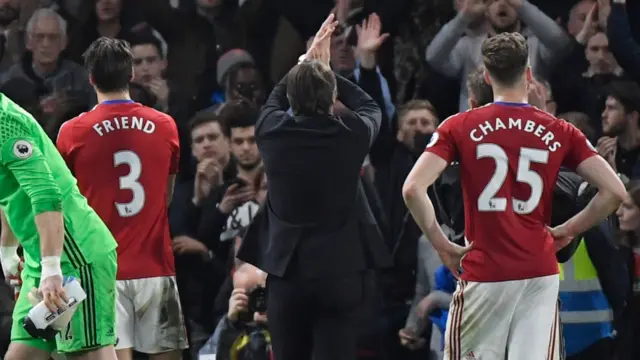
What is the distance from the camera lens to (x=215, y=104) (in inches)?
315

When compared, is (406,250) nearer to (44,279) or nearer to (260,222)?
(260,222)

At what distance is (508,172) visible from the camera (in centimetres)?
514

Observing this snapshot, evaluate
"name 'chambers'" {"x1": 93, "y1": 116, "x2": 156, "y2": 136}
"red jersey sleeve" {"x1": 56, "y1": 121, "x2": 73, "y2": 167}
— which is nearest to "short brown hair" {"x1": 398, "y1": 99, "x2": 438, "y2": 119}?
"name 'chambers'" {"x1": 93, "y1": 116, "x2": 156, "y2": 136}

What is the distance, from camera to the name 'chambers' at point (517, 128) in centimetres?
515

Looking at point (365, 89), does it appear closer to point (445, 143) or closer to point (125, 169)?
point (125, 169)

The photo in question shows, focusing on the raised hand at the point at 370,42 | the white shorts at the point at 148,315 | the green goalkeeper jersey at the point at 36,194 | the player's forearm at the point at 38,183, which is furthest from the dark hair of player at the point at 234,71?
the player's forearm at the point at 38,183

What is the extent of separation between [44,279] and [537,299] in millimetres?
1942

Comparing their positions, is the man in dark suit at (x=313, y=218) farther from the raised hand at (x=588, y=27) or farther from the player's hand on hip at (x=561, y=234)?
the raised hand at (x=588, y=27)

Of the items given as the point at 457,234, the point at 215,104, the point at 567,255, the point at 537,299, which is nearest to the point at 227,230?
the point at 215,104

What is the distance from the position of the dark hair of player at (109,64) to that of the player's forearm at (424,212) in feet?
5.56

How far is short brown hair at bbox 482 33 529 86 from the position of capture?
5168 millimetres

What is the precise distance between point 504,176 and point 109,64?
2040 mm

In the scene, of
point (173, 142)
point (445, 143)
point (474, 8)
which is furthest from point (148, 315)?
point (474, 8)

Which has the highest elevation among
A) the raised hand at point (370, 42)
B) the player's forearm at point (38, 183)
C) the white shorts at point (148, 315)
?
the raised hand at point (370, 42)
